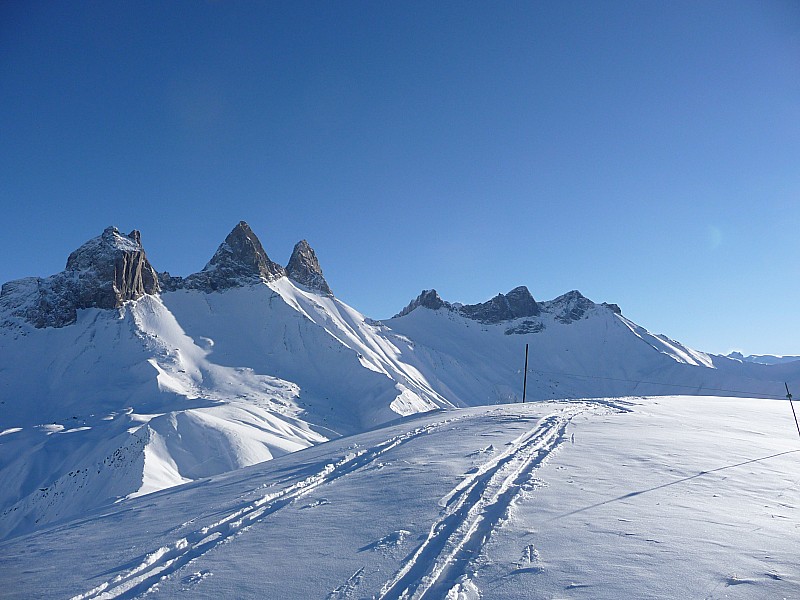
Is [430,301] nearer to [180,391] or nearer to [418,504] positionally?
[180,391]

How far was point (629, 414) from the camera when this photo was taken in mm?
23484

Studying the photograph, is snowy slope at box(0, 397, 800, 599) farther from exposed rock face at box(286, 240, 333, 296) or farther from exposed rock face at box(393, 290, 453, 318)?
exposed rock face at box(393, 290, 453, 318)

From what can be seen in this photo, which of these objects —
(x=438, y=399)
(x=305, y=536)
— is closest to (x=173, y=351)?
(x=438, y=399)

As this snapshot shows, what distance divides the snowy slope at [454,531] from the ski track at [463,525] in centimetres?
3

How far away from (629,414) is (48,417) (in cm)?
7778

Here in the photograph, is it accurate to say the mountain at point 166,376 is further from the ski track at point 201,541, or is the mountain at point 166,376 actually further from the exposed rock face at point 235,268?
the ski track at point 201,541

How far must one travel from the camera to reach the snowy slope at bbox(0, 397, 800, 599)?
5953mm

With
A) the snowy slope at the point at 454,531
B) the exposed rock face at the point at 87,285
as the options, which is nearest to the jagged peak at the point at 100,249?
the exposed rock face at the point at 87,285

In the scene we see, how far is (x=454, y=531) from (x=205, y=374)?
8427 cm

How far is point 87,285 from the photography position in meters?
96.2

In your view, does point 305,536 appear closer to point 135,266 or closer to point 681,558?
point 681,558

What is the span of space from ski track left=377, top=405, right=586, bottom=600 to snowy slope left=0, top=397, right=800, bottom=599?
3 cm

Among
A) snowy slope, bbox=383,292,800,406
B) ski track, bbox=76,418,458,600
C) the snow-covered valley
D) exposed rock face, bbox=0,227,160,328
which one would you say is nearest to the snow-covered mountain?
exposed rock face, bbox=0,227,160,328

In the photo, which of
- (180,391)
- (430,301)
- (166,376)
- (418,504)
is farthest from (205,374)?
(430,301)
